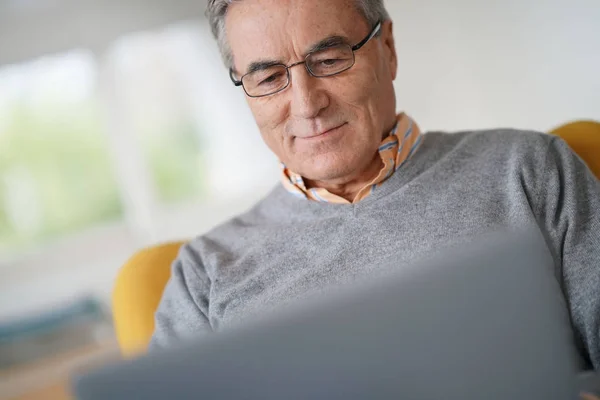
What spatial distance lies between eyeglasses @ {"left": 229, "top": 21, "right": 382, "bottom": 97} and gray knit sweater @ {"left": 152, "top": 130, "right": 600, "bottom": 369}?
248mm

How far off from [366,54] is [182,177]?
3.75m

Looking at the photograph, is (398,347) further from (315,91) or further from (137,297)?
(137,297)

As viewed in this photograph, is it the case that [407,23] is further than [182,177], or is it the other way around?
[182,177]

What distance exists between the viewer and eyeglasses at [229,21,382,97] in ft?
4.40

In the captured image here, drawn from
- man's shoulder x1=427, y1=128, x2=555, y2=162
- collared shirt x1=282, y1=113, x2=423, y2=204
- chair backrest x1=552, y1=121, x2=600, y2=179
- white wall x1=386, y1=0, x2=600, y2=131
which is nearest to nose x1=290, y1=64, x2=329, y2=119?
collared shirt x1=282, y1=113, x2=423, y2=204

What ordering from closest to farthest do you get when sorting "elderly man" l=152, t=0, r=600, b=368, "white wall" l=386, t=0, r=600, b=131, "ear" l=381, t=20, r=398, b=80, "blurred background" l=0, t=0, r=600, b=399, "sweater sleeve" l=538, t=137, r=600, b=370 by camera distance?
"sweater sleeve" l=538, t=137, r=600, b=370
"elderly man" l=152, t=0, r=600, b=368
"ear" l=381, t=20, r=398, b=80
"white wall" l=386, t=0, r=600, b=131
"blurred background" l=0, t=0, r=600, b=399

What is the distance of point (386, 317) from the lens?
59cm

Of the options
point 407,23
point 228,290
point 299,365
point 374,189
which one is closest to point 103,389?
point 299,365

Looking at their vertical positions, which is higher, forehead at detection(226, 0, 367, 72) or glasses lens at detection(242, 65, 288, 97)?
forehead at detection(226, 0, 367, 72)

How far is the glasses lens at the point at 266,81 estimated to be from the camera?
1362mm

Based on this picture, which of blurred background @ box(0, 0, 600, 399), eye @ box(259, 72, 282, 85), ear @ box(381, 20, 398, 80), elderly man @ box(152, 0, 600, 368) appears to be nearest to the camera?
elderly man @ box(152, 0, 600, 368)

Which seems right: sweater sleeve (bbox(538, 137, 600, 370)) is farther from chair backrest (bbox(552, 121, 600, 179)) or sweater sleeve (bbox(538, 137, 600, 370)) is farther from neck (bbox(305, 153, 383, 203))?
neck (bbox(305, 153, 383, 203))

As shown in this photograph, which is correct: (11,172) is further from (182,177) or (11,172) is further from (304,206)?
(304,206)

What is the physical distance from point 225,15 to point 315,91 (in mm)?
266
